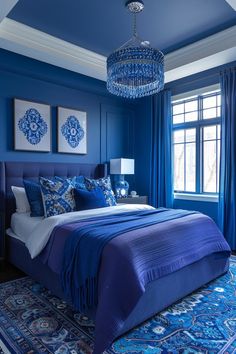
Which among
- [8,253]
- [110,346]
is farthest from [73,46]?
[110,346]

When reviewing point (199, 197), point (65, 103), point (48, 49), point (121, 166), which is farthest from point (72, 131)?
point (199, 197)

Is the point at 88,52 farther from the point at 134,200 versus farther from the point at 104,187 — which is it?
the point at 134,200

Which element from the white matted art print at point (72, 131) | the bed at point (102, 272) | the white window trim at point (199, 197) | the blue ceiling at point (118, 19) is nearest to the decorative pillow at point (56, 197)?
the bed at point (102, 272)

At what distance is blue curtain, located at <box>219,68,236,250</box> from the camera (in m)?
3.87

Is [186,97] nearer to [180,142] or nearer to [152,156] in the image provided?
[180,142]

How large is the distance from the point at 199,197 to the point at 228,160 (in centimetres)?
84

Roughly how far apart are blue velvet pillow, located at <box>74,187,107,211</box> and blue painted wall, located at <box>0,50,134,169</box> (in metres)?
1.21

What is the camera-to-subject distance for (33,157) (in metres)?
3.95

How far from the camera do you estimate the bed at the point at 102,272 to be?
1.83m

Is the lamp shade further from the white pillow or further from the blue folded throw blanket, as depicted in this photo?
the blue folded throw blanket

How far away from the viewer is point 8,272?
3154 millimetres

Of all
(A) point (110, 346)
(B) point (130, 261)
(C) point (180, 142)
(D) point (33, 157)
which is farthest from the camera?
(C) point (180, 142)

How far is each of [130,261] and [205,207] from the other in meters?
2.85

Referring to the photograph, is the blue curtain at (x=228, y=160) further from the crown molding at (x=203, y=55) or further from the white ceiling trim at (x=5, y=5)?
the white ceiling trim at (x=5, y=5)
